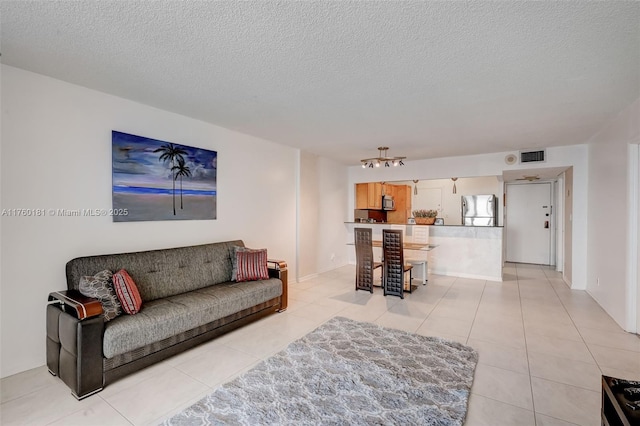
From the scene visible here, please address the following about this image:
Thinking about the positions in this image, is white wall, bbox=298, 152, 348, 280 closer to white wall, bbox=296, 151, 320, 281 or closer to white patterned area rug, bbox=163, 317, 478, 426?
white wall, bbox=296, 151, 320, 281

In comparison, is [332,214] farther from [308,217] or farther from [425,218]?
[425,218]

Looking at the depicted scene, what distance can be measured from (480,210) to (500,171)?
1.73m

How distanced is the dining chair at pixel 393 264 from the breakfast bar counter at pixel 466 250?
1.45 m

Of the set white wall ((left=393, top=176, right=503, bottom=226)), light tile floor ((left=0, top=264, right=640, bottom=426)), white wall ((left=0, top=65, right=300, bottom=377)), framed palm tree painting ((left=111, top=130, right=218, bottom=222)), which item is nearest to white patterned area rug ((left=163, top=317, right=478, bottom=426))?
light tile floor ((left=0, top=264, right=640, bottom=426))

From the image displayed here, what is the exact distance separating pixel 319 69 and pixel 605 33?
6.17ft

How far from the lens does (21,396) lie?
2.15 m

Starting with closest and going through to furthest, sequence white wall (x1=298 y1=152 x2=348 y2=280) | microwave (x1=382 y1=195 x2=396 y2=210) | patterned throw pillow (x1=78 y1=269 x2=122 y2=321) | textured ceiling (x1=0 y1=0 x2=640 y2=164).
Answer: textured ceiling (x1=0 y1=0 x2=640 y2=164)
patterned throw pillow (x1=78 y1=269 x2=122 y2=321)
white wall (x1=298 y1=152 x2=348 y2=280)
microwave (x1=382 y1=195 x2=396 y2=210)

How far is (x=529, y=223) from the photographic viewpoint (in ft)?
24.5

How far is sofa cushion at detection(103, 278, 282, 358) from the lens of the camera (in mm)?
2281

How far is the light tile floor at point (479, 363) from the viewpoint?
2012 millimetres

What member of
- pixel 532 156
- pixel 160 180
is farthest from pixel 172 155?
pixel 532 156

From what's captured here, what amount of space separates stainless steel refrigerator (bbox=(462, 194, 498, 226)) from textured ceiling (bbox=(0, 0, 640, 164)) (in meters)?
3.53

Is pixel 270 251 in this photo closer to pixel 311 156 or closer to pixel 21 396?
pixel 311 156

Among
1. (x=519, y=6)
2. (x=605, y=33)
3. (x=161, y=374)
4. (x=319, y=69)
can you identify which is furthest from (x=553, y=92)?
(x=161, y=374)
